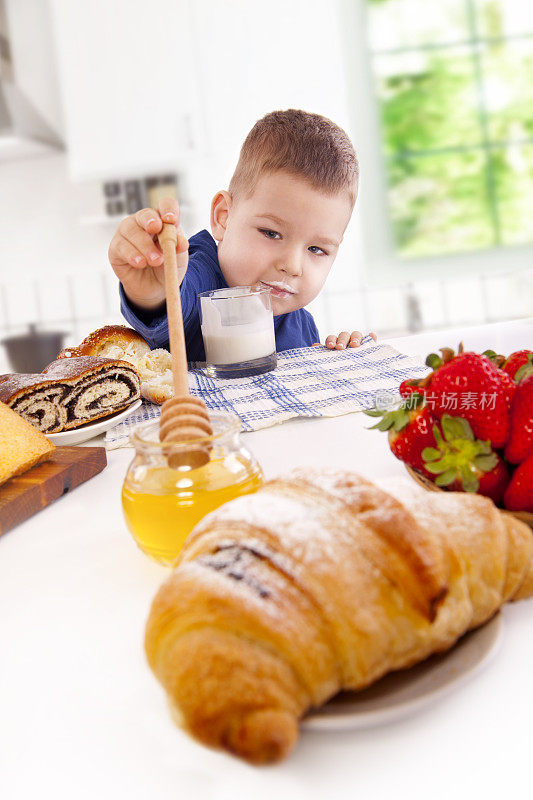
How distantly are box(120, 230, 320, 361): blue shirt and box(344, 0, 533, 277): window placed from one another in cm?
182

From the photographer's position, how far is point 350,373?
3.60 feet

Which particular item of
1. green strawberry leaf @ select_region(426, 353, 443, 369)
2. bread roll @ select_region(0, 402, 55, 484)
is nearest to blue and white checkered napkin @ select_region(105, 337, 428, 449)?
bread roll @ select_region(0, 402, 55, 484)

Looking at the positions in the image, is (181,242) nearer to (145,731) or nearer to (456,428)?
(456,428)

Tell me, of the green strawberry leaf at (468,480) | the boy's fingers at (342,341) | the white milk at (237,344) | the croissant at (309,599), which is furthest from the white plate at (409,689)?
the boy's fingers at (342,341)

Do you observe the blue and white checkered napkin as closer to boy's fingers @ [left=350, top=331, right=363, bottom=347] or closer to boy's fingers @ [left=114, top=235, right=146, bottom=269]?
boy's fingers @ [left=350, top=331, right=363, bottom=347]

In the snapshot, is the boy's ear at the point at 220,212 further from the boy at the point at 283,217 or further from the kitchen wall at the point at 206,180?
the kitchen wall at the point at 206,180

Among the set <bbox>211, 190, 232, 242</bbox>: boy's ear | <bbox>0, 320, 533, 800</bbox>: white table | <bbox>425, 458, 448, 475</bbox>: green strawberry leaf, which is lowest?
<bbox>0, 320, 533, 800</bbox>: white table

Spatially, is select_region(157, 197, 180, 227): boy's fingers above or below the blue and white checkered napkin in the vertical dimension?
above

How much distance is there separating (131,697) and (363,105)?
11.3 ft

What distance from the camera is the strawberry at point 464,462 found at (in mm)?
453

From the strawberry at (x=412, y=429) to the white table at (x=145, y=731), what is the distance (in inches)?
5.6

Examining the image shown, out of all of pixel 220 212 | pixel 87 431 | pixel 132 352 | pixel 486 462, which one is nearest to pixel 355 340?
pixel 132 352

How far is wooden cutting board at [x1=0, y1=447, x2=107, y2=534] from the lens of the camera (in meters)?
0.62

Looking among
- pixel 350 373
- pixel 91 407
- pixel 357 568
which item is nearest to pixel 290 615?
pixel 357 568
